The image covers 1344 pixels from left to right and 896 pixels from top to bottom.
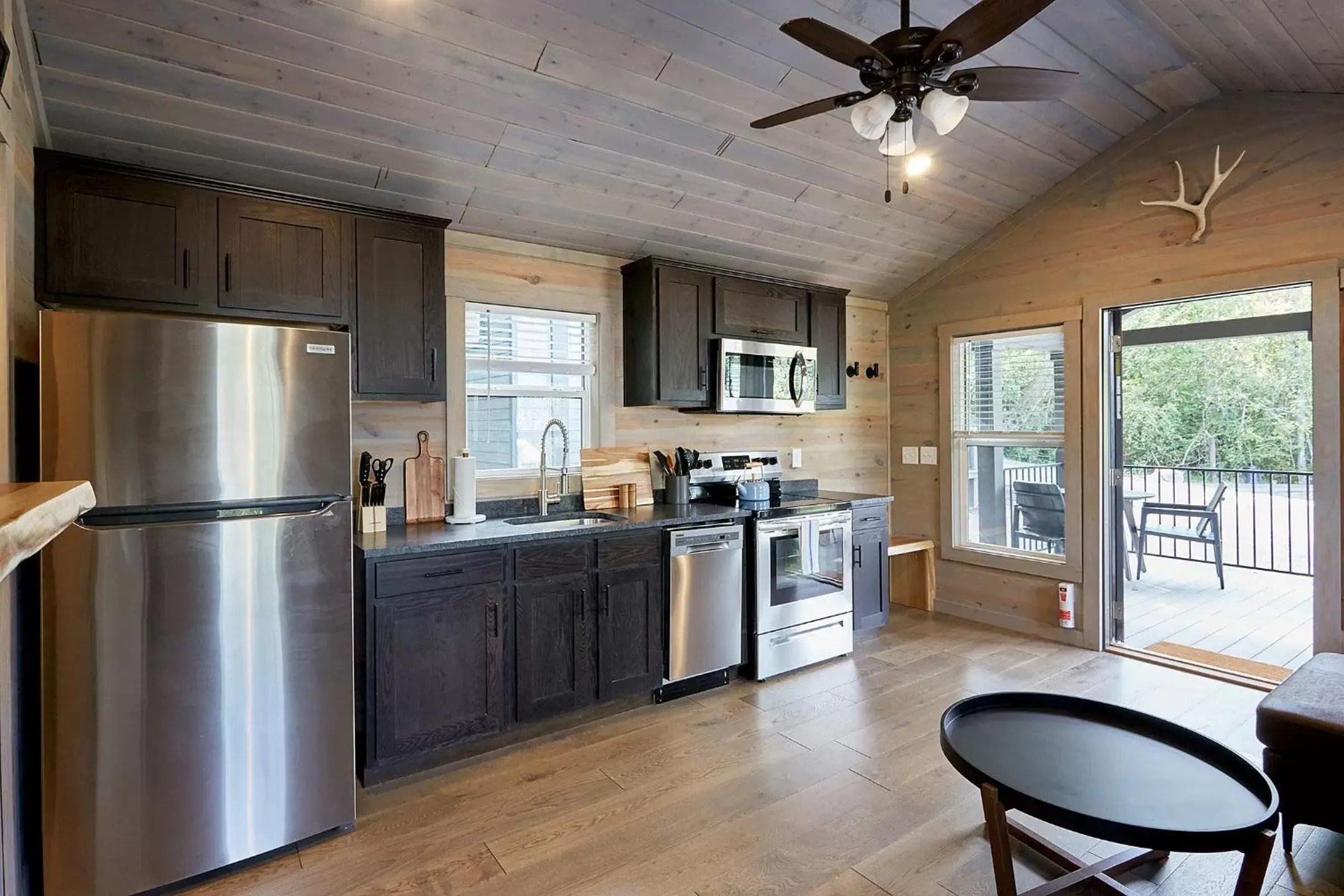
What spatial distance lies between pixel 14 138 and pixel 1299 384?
798 centimetres

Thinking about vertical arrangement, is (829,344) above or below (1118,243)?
below

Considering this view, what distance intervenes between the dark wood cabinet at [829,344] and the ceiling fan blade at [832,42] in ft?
8.48

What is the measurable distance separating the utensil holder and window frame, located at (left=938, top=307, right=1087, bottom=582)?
6.77ft

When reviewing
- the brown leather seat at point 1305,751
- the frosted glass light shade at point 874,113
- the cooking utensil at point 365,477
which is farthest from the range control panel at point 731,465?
the brown leather seat at point 1305,751

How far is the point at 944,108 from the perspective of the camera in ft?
7.02

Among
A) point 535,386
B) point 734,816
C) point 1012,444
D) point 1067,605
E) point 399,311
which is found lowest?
point 734,816

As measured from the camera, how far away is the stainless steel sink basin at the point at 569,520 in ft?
11.5

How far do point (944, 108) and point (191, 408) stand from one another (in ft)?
8.08

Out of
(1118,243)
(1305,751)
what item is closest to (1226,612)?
(1118,243)

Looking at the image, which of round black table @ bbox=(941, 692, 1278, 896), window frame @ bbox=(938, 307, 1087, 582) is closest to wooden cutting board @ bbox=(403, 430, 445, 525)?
round black table @ bbox=(941, 692, 1278, 896)

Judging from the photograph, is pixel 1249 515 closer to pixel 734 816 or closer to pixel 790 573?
pixel 790 573

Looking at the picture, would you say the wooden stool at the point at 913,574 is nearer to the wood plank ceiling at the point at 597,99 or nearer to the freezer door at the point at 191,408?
the wood plank ceiling at the point at 597,99

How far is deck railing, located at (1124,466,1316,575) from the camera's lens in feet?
18.6

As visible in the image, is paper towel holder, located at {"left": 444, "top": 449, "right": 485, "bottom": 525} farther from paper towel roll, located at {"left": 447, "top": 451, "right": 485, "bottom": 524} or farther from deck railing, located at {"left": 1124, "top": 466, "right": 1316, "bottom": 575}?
deck railing, located at {"left": 1124, "top": 466, "right": 1316, "bottom": 575}
